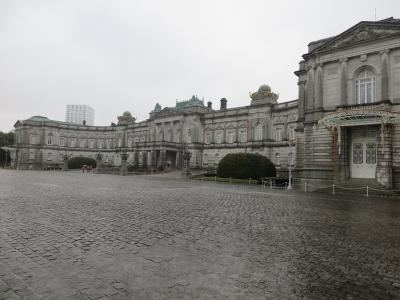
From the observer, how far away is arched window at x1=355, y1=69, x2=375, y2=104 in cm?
2802

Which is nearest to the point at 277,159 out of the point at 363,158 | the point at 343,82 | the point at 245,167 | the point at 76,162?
the point at 245,167

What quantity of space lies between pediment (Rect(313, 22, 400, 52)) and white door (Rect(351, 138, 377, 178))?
355 inches

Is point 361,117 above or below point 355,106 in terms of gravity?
below

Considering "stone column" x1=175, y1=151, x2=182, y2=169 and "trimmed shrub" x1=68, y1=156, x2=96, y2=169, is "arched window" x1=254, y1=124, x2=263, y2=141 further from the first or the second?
"trimmed shrub" x1=68, y1=156, x2=96, y2=169

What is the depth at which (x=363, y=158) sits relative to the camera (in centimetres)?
2805

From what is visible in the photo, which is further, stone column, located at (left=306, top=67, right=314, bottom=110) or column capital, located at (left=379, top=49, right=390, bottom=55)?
stone column, located at (left=306, top=67, right=314, bottom=110)

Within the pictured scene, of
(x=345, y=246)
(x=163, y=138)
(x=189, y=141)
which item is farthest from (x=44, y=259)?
(x=163, y=138)

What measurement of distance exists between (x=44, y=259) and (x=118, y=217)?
15.1 feet

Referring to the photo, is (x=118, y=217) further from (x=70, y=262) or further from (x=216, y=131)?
(x=216, y=131)

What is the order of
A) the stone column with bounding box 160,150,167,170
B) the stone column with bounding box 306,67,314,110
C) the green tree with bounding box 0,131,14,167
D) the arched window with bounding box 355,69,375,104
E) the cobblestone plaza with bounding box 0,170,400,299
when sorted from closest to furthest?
1. the cobblestone plaza with bounding box 0,170,400,299
2. the arched window with bounding box 355,69,375,104
3. the stone column with bounding box 306,67,314,110
4. the stone column with bounding box 160,150,167,170
5. the green tree with bounding box 0,131,14,167

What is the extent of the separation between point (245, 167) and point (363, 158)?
14.2 m

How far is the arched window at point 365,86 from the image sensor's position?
91.9ft

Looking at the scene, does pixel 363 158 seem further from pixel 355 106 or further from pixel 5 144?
pixel 5 144

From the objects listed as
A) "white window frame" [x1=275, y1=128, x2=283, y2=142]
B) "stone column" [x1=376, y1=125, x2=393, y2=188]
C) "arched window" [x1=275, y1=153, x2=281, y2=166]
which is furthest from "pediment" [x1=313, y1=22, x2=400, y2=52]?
"arched window" [x1=275, y1=153, x2=281, y2=166]
